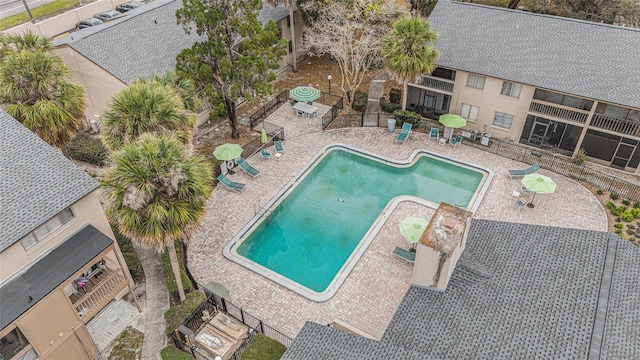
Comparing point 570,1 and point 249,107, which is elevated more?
point 570,1

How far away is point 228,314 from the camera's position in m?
22.6

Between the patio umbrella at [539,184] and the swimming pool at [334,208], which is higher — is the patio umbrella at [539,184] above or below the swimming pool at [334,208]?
above

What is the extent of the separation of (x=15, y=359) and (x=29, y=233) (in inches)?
202

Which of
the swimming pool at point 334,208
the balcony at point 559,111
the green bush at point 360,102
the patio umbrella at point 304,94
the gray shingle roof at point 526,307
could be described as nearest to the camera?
the gray shingle roof at point 526,307

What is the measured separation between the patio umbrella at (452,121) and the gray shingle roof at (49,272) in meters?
24.1

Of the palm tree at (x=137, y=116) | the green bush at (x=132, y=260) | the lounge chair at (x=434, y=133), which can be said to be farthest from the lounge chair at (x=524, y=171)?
the green bush at (x=132, y=260)

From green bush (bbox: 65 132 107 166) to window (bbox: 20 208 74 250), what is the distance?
39.5ft

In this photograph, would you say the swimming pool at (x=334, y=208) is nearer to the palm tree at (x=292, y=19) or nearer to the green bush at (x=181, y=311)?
the green bush at (x=181, y=311)

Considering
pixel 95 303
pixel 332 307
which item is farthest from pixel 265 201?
pixel 95 303

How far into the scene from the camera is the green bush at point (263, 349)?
19.9 meters

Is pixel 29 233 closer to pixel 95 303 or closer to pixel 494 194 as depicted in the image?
pixel 95 303

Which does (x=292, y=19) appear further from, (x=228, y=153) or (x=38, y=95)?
(x=38, y=95)

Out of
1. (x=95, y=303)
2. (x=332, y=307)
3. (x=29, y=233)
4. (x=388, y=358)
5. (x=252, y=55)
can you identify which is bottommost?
(x=332, y=307)

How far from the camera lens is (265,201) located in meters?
29.5
